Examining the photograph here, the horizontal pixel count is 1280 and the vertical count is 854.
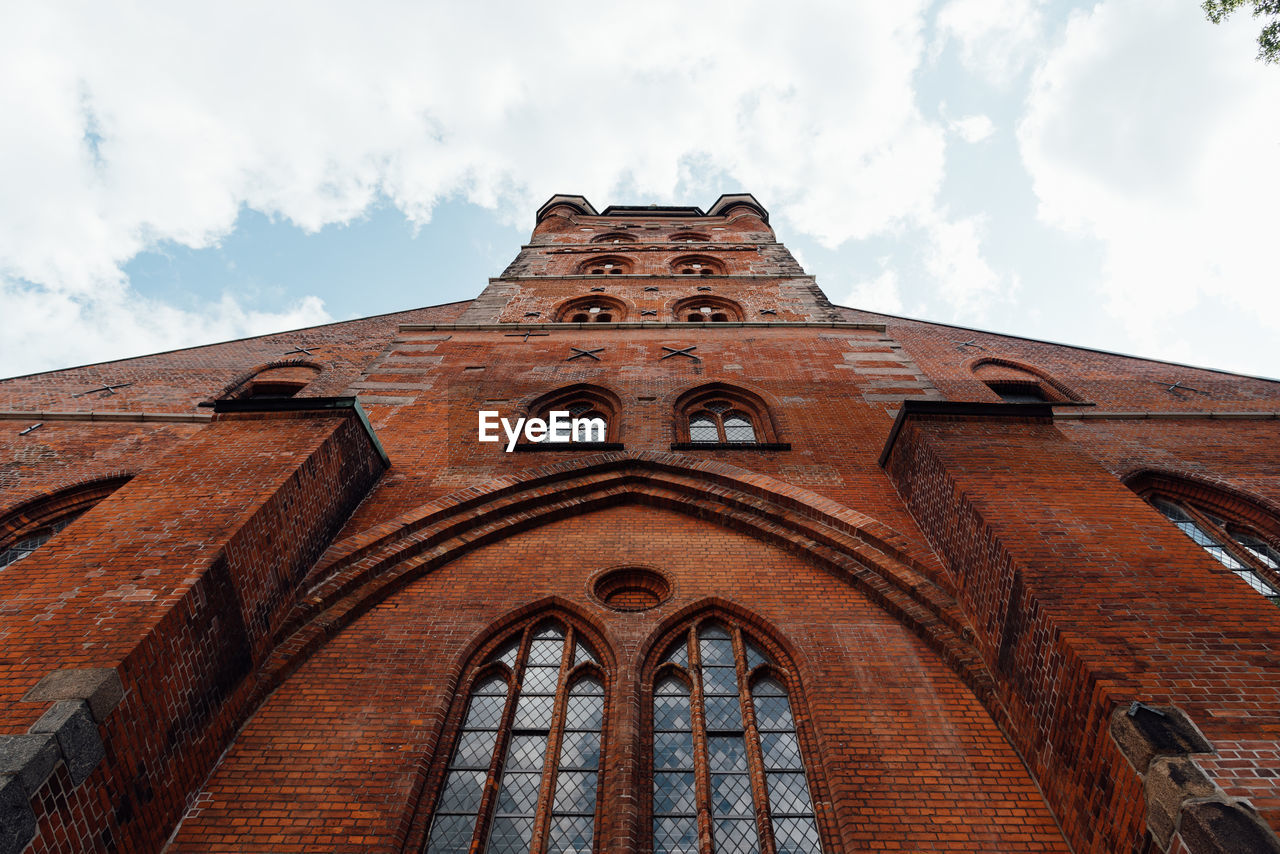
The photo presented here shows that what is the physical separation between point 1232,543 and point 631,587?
22.2 feet

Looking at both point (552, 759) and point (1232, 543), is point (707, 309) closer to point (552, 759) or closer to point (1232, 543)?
point (1232, 543)

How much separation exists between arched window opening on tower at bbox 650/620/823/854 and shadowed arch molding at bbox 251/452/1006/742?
1319 millimetres

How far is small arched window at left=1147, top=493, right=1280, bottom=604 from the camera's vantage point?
7.37 metres

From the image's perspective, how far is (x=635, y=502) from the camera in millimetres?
7953

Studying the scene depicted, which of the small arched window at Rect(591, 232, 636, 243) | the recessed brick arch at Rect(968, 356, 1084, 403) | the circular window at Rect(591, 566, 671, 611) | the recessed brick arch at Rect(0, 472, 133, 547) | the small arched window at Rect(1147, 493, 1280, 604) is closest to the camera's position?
the circular window at Rect(591, 566, 671, 611)

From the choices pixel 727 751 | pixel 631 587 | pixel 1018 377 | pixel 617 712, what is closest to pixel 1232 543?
pixel 1018 377

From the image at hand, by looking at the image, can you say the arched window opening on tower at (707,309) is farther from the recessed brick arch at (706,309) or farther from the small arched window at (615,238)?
the small arched window at (615,238)

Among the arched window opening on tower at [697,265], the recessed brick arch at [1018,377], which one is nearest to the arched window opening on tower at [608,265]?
the arched window opening on tower at [697,265]

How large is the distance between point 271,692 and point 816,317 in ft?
34.9

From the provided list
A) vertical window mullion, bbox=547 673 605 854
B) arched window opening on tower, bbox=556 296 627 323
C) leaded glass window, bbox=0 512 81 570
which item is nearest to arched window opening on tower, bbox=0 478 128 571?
leaded glass window, bbox=0 512 81 570

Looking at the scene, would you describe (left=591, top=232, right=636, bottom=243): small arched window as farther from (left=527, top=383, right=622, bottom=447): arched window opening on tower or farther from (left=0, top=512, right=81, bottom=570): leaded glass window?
(left=0, top=512, right=81, bottom=570): leaded glass window

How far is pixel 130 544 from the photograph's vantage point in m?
5.45

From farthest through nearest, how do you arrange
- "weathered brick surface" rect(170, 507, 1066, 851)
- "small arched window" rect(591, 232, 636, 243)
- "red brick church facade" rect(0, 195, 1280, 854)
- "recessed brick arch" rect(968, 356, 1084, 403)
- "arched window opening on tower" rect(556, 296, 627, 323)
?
1. "small arched window" rect(591, 232, 636, 243)
2. "arched window opening on tower" rect(556, 296, 627, 323)
3. "recessed brick arch" rect(968, 356, 1084, 403)
4. "weathered brick surface" rect(170, 507, 1066, 851)
5. "red brick church facade" rect(0, 195, 1280, 854)

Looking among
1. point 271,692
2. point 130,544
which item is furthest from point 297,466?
point 271,692
